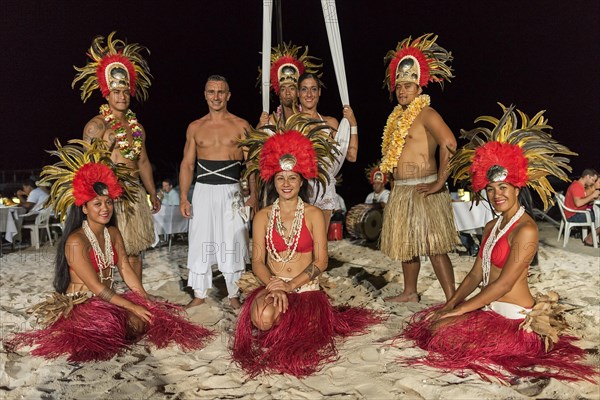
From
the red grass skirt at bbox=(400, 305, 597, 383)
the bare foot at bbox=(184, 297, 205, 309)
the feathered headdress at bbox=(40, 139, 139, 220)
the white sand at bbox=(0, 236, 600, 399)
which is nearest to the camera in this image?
the white sand at bbox=(0, 236, 600, 399)

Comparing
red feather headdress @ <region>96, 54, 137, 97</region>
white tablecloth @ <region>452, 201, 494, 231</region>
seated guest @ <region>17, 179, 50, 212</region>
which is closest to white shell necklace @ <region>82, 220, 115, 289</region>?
red feather headdress @ <region>96, 54, 137, 97</region>

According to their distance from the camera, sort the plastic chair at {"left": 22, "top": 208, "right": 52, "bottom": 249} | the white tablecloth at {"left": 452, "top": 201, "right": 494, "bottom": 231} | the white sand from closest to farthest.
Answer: the white sand < the white tablecloth at {"left": 452, "top": 201, "right": 494, "bottom": 231} < the plastic chair at {"left": 22, "top": 208, "right": 52, "bottom": 249}

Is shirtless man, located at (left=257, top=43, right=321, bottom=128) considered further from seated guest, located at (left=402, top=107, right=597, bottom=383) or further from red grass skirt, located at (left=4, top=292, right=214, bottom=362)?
red grass skirt, located at (left=4, top=292, right=214, bottom=362)

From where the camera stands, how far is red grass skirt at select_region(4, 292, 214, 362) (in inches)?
101

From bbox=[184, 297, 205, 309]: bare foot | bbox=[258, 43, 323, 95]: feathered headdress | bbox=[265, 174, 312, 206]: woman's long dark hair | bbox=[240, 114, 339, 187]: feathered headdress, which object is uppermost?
bbox=[258, 43, 323, 95]: feathered headdress

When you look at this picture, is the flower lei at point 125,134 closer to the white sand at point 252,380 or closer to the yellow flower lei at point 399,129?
the white sand at point 252,380

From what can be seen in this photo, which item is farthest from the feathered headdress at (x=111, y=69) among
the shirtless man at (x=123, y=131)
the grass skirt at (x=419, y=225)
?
the grass skirt at (x=419, y=225)

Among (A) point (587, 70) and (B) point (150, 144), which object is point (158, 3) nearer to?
(B) point (150, 144)

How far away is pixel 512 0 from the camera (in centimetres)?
1198

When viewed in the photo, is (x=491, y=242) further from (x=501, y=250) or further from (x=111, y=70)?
(x=111, y=70)

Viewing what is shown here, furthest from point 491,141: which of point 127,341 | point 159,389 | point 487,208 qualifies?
point 487,208

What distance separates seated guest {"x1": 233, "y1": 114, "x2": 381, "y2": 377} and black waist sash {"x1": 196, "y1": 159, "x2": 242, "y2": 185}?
1.72 ft

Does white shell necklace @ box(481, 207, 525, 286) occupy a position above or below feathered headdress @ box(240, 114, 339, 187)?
below

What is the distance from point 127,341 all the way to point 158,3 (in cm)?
1127
